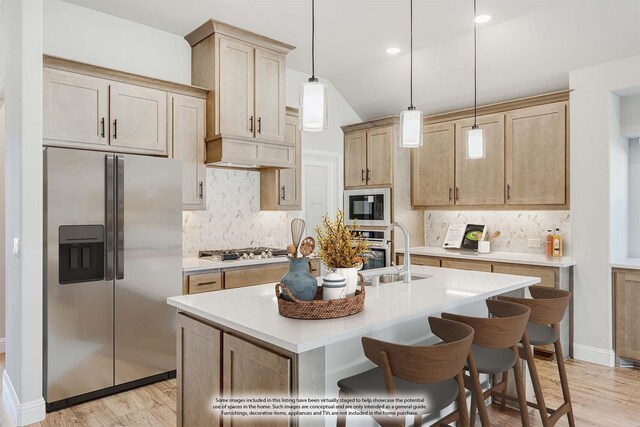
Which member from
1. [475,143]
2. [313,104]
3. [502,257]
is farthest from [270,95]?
[502,257]

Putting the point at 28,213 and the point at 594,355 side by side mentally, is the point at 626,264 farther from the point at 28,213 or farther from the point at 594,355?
the point at 28,213

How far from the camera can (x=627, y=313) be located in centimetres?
365

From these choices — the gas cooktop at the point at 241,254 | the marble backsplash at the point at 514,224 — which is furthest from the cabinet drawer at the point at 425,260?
the gas cooktop at the point at 241,254

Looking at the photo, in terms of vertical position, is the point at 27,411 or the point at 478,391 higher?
the point at 478,391

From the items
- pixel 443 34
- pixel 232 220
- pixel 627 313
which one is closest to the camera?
pixel 627 313

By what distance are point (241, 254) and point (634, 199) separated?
3.85m

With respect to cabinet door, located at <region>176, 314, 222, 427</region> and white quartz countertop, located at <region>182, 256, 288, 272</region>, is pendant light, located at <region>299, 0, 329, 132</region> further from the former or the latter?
white quartz countertop, located at <region>182, 256, 288, 272</region>

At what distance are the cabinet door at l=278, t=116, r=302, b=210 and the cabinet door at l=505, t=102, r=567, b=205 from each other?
2.19 meters

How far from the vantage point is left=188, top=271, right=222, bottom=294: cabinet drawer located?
362 cm

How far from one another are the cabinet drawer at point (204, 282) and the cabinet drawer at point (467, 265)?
7.83ft

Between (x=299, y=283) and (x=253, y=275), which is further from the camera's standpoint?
(x=253, y=275)

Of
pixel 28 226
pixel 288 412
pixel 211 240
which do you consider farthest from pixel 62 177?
pixel 288 412

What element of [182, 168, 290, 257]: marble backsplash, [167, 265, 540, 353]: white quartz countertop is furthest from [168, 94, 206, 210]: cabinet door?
[167, 265, 540, 353]: white quartz countertop

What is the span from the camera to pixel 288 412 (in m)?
1.62
